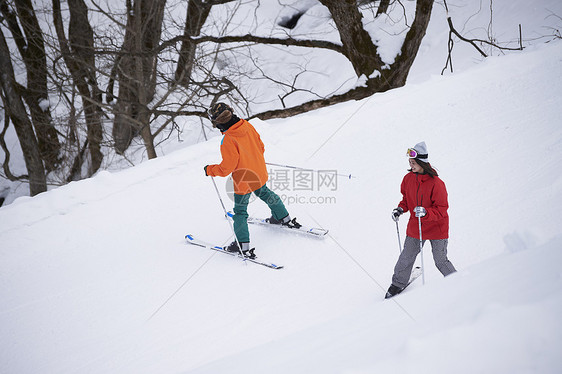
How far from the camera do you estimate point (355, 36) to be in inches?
324

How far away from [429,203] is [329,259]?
4.58 ft

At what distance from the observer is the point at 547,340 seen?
162 centimetres

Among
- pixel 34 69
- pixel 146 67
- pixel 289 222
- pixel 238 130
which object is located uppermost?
pixel 34 69

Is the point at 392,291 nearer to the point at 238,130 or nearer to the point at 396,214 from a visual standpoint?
the point at 396,214

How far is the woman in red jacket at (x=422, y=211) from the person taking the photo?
10.2 ft

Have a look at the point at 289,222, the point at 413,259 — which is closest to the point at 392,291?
the point at 413,259

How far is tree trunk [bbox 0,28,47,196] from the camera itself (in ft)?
32.9

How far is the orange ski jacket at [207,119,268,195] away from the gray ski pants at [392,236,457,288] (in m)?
1.69

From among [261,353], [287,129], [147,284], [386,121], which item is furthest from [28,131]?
[261,353]

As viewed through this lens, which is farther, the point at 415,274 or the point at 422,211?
the point at 415,274

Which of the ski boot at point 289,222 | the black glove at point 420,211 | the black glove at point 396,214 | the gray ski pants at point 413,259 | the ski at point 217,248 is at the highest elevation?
the black glove at point 420,211

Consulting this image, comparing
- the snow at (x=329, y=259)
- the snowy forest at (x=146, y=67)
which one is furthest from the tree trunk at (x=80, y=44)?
the snow at (x=329, y=259)

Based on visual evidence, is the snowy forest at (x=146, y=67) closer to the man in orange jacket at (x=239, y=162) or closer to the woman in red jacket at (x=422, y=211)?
the man in orange jacket at (x=239, y=162)

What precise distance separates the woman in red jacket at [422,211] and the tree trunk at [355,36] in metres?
5.67
